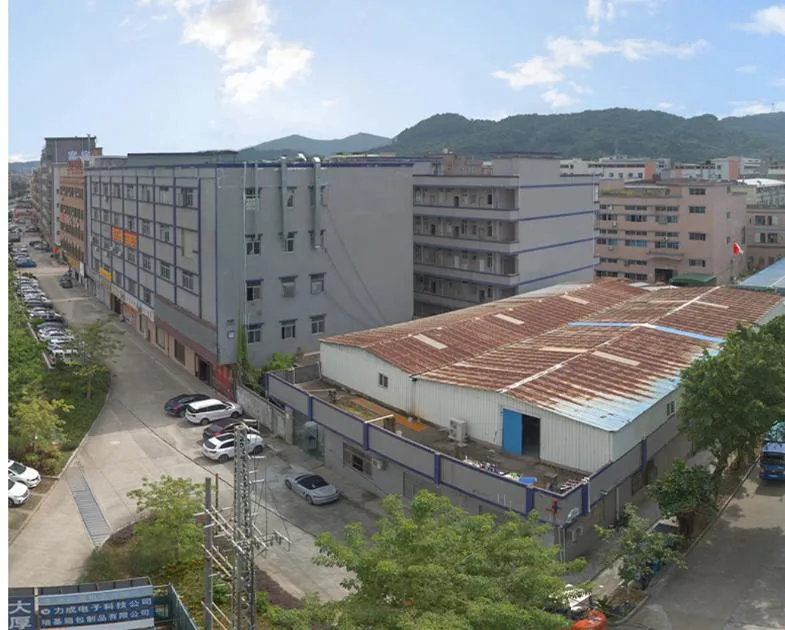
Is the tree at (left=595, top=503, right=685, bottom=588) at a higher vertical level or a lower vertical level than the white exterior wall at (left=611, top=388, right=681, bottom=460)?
lower

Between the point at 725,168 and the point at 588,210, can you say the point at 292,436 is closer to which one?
the point at 588,210

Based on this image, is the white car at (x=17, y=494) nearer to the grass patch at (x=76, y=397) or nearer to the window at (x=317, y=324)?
the grass patch at (x=76, y=397)

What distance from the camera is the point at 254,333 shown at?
39750mm

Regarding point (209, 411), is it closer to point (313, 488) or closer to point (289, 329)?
point (289, 329)

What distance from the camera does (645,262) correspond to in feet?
244

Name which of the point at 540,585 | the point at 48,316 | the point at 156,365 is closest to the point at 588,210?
the point at 156,365

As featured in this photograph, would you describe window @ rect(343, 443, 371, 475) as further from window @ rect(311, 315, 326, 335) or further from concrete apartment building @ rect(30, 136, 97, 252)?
concrete apartment building @ rect(30, 136, 97, 252)

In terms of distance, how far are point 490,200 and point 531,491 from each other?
96.0 ft

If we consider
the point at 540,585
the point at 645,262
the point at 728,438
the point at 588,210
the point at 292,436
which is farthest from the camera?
the point at 645,262

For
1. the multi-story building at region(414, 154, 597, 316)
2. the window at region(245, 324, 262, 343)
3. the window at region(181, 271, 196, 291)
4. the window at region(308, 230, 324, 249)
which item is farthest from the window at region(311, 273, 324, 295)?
the multi-story building at region(414, 154, 597, 316)

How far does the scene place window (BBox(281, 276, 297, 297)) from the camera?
4044cm

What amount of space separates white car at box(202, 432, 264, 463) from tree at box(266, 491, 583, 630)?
635 inches

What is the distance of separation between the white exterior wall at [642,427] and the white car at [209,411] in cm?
1854

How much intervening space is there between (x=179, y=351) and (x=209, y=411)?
1084cm
